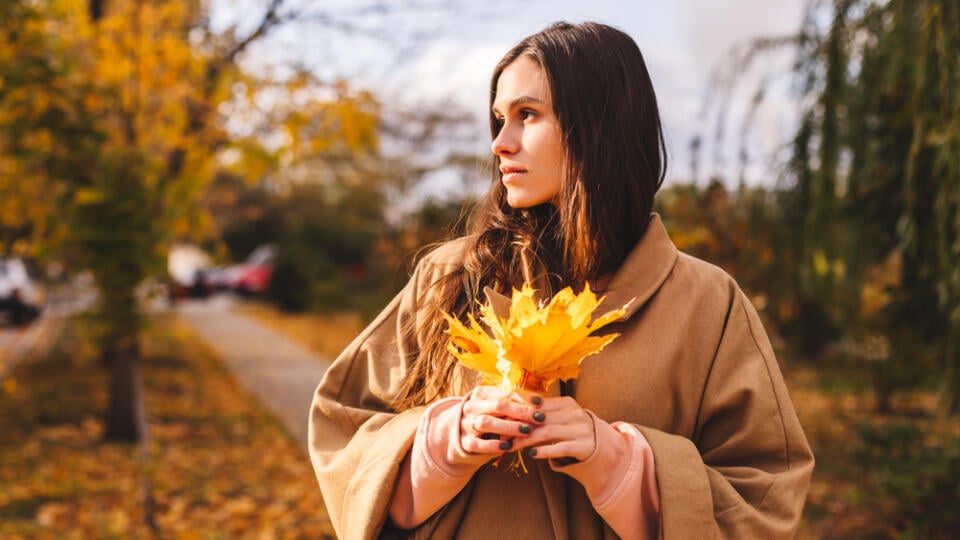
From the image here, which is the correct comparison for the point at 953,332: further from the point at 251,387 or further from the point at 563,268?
the point at 251,387

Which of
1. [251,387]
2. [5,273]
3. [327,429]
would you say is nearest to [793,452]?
[327,429]

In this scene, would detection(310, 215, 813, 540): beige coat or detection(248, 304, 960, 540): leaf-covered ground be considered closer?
detection(310, 215, 813, 540): beige coat

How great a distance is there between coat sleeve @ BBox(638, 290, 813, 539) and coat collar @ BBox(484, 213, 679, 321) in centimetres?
16

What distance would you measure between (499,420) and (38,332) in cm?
1650

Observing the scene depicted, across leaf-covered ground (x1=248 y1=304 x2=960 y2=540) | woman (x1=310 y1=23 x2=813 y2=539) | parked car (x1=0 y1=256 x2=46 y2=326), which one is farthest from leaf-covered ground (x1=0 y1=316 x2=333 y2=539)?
parked car (x1=0 y1=256 x2=46 y2=326)

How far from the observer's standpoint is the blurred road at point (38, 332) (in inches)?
452

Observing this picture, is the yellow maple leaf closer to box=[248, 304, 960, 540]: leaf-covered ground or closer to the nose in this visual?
the nose

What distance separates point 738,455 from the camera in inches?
59.6

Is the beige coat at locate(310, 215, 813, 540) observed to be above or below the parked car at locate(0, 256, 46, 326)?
above

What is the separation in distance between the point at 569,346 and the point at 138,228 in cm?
527

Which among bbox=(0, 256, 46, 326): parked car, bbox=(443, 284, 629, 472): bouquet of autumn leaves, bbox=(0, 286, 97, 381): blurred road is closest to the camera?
bbox=(443, 284, 629, 472): bouquet of autumn leaves

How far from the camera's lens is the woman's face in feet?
5.12

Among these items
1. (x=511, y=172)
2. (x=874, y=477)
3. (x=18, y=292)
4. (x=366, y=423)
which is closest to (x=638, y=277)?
(x=511, y=172)

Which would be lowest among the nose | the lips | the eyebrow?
the lips
